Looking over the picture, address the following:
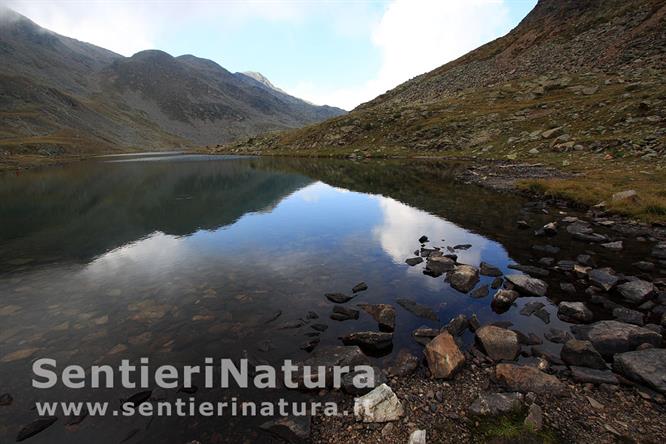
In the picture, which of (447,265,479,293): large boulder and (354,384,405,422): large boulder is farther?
(447,265,479,293): large boulder

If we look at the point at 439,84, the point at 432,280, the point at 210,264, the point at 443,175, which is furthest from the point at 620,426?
the point at 439,84

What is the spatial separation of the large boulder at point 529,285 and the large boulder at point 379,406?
10.8m

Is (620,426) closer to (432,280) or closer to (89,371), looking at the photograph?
(432,280)

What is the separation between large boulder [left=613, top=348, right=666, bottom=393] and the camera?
31.6 feet

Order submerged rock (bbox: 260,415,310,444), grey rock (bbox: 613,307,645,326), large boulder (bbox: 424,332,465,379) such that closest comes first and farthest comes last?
1. submerged rock (bbox: 260,415,310,444)
2. large boulder (bbox: 424,332,465,379)
3. grey rock (bbox: 613,307,645,326)

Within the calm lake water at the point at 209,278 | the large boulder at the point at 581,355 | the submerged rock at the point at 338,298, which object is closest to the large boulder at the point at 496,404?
the large boulder at the point at 581,355

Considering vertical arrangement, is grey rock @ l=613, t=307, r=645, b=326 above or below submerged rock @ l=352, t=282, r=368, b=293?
above

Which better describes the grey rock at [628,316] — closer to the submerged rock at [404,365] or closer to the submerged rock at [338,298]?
the submerged rock at [404,365]

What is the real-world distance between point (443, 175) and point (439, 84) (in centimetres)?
10001

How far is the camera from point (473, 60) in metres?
146

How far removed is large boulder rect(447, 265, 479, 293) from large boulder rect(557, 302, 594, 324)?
409 cm

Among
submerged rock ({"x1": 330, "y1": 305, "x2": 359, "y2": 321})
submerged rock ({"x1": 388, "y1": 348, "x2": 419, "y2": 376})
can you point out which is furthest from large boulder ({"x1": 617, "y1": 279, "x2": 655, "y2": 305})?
submerged rock ({"x1": 330, "y1": 305, "x2": 359, "y2": 321})

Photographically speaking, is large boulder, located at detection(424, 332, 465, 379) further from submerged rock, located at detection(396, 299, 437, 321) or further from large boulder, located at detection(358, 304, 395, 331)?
submerged rock, located at detection(396, 299, 437, 321)

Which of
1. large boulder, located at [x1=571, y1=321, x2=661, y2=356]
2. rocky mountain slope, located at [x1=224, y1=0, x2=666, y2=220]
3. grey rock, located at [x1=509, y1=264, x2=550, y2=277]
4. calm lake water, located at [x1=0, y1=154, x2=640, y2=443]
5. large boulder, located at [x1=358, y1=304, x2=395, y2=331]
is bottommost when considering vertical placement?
calm lake water, located at [x1=0, y1=154, x2=640, y2=443]
